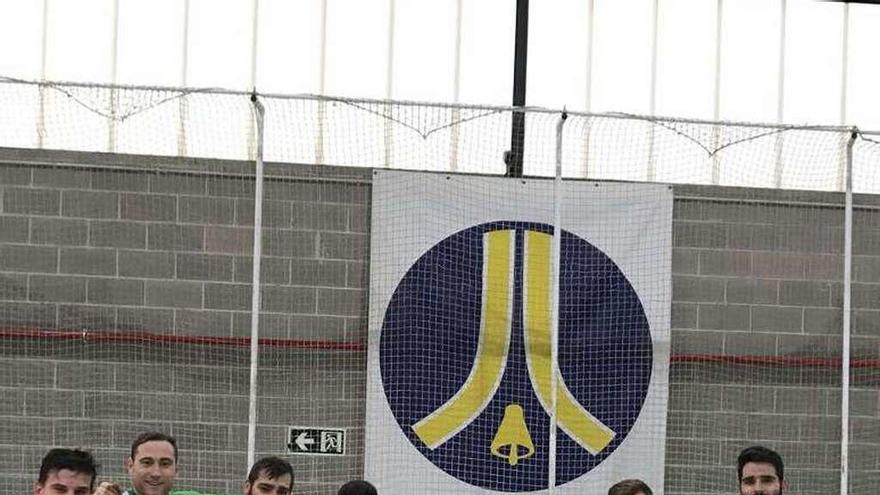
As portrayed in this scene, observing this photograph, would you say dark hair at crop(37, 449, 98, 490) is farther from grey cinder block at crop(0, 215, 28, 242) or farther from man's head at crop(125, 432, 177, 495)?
grey cinder block at crop(0, 215, 28, 242)

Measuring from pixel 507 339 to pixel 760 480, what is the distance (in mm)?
3871

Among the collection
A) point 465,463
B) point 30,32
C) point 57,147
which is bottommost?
point 465,463

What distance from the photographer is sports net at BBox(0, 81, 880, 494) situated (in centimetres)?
1150

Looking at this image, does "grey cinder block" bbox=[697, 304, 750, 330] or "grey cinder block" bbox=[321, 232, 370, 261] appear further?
"grey cinder block" bbox=[697, 304, 750, 330]

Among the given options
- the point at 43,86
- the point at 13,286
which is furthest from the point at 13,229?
the point at 43,86

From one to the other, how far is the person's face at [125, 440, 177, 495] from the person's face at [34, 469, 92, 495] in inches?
55.2

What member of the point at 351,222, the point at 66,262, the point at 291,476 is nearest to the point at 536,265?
the point at 351,222

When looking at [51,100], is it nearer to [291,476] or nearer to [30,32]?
[30,32]

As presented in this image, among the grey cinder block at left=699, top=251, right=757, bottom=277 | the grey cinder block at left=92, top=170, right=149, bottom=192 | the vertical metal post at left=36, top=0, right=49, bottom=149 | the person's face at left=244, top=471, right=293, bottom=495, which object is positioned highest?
the vertical metal post at left=36, top=0, right=49, bottom=149

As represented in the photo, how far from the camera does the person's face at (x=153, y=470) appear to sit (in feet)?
26.5

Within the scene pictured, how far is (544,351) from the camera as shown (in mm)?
11516

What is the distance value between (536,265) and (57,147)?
10.8 feet

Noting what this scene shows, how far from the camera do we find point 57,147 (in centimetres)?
1164

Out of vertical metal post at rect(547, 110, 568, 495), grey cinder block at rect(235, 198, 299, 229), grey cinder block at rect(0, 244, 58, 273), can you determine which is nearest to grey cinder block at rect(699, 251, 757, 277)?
vertical metal post at rect(547, 110, 568, 495)
